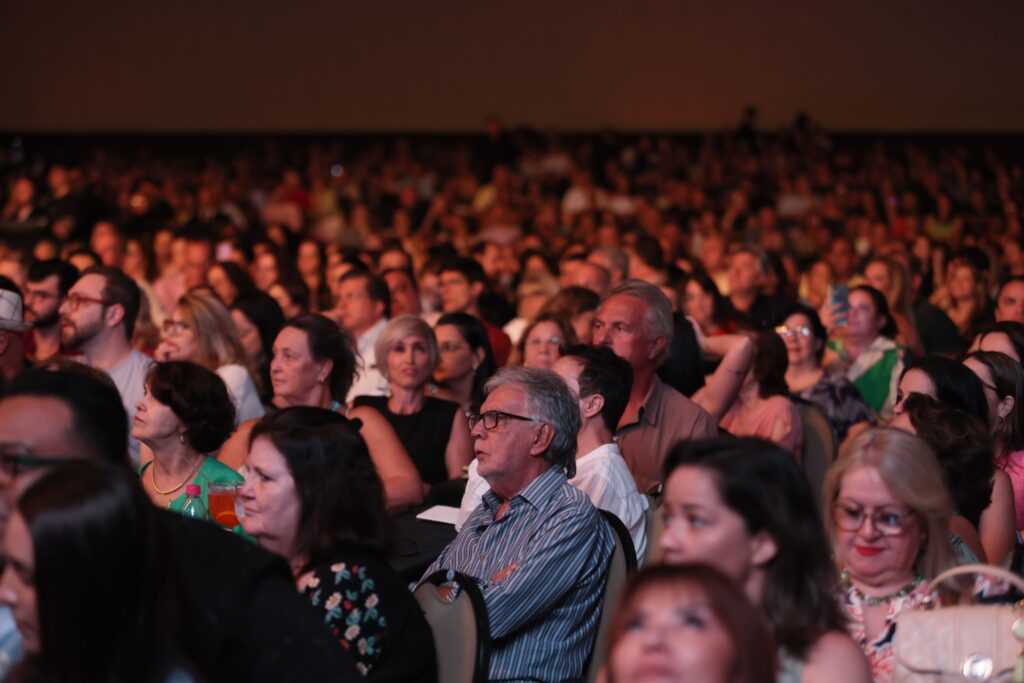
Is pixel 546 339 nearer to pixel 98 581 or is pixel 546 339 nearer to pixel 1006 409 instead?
pixel 1006 409

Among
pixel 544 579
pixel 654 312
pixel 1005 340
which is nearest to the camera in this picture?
pixel 544 579

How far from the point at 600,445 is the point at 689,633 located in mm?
2161

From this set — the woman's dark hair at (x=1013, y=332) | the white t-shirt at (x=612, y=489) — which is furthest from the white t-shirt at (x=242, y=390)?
the woman's dark hair at (x=1013, y=332)

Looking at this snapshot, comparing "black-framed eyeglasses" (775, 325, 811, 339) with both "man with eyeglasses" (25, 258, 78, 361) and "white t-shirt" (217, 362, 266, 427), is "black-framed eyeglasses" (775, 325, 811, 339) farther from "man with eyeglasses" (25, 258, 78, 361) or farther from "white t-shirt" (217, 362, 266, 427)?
"man with eyeglasses" (25, 258, 78, 361)

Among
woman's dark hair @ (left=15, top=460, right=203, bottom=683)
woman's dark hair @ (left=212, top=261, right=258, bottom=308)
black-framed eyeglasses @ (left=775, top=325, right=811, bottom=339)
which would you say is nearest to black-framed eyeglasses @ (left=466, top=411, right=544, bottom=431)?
woman's dark hair @ (left=15, top=460, right=203, bottom=683)

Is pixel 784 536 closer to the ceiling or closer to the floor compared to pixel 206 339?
closer to the floor

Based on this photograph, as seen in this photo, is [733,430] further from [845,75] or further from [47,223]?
[845,75]

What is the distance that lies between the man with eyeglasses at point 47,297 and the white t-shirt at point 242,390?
108 centimetres

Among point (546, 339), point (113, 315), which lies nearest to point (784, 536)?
point (546, 339)

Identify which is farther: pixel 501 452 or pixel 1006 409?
pixel 1006 409

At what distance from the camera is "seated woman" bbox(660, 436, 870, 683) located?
90.1 inches

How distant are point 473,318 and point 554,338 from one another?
43 centimetres

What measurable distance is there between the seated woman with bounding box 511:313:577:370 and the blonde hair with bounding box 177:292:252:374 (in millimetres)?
1285

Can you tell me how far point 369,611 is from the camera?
269 centimetres
